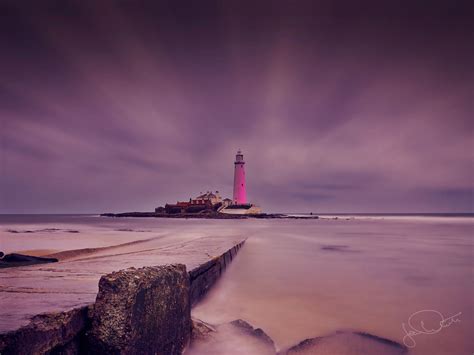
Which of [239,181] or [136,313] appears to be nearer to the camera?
[136,313]

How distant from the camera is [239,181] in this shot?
185ft

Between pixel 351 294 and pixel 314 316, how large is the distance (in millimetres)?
1237

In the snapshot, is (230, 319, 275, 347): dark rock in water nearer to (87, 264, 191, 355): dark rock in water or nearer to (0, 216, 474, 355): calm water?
(0, 216, 474, 355): calm water

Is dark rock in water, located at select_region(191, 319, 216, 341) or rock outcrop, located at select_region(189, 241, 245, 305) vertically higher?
rock outcrop, located at select_region(189, 241, 245, 305)

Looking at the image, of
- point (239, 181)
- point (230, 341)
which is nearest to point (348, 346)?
point (230, 341)

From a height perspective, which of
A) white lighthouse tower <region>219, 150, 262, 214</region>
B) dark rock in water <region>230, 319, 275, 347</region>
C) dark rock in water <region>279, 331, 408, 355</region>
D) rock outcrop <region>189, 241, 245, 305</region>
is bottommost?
Answer: dark rock in water <region>279, 331, 408, 355</region>

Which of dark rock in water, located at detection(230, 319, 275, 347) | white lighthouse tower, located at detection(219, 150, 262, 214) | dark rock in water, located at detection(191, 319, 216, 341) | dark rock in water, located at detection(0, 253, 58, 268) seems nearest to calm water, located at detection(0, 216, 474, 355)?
dark rock in water, located at detection(230, 319, 275, 347)

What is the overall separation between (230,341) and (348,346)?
1.07m

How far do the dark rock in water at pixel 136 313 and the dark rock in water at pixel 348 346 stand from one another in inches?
47.6

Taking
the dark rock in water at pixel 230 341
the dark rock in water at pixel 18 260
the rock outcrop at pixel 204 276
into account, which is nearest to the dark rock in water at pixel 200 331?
the dark rock in water at pixel 230 341

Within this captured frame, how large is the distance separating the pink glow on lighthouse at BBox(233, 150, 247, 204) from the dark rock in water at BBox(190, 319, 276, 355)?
2096 inches

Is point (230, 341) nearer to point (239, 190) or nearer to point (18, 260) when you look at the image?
point (18, 260)

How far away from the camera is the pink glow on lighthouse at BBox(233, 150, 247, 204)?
56219mm

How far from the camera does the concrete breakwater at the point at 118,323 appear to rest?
1.26 meters
